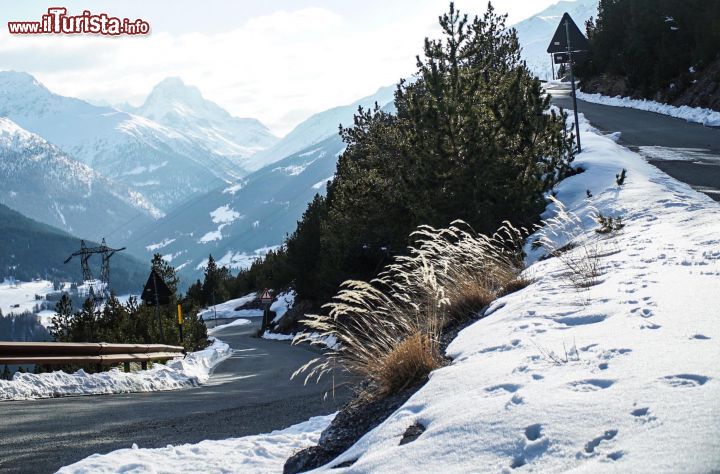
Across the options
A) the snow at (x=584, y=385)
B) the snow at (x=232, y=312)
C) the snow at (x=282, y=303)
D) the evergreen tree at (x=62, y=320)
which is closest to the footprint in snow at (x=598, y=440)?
the snow at (x=584, y=385)

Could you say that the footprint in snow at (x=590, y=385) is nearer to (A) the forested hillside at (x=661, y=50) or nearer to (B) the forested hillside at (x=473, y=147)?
(B) the forested hillside at (x=473, y=147)

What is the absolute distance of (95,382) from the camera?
1381 cm

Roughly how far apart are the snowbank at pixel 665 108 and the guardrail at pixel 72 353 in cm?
2432

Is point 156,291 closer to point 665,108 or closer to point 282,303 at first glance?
point 665,108

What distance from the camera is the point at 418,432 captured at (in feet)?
14.5

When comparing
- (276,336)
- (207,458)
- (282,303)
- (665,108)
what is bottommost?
(282,303)

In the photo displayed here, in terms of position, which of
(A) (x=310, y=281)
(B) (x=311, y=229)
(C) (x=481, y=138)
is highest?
(C) (x=481, y=138)

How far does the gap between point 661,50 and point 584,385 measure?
4166cm

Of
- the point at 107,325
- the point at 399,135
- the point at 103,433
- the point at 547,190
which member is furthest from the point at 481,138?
the point at 107,325

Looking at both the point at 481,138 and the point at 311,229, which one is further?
the point at 311,229

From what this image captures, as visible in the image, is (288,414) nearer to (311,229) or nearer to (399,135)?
(399,135)

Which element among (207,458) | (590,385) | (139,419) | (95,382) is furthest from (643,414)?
(95,382)

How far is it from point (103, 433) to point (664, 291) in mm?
6207

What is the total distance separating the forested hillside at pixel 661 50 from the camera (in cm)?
3659
